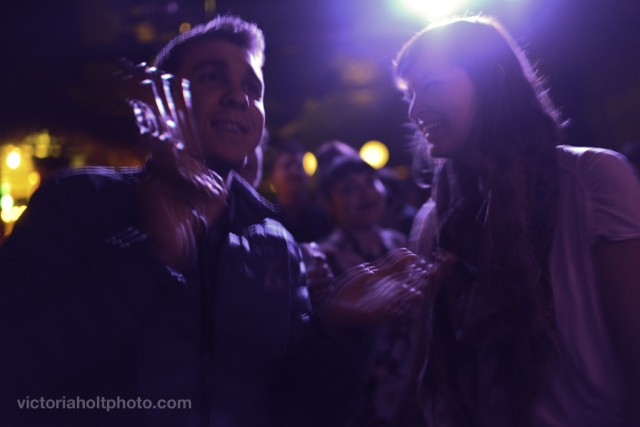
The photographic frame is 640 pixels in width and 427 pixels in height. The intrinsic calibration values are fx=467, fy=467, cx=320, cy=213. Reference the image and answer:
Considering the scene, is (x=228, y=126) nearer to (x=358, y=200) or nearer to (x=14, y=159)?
(x=14, y=159)

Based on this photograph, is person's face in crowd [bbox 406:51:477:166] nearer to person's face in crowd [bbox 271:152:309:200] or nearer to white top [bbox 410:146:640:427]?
white top [bbox 410:146:640:427]

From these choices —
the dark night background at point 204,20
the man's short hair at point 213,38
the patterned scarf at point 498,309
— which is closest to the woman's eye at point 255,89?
the man's short hair at point 213,38

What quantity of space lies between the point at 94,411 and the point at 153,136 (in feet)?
2.12

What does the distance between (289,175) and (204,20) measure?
1915mm

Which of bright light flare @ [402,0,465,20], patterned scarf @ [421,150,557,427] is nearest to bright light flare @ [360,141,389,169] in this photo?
bright light flare @ [402,0,465,20]

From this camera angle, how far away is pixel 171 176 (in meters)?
1.07

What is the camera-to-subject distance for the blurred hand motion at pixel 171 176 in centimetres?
102

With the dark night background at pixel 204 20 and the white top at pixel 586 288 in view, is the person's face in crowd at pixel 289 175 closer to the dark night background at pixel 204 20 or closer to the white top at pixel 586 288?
the dark night background at pixel 204 20

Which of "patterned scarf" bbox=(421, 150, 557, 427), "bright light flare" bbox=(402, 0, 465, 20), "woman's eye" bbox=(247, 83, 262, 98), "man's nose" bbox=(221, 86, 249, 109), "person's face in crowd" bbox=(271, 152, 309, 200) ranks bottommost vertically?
"patterned scarf" bbox=(421, 150, 557, 427)

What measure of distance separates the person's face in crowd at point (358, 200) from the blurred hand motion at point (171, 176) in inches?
63.6

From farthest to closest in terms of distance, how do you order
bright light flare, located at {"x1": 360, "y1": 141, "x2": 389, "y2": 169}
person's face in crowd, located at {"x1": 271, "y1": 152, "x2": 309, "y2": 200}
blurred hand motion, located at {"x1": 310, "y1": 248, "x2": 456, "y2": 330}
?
bright light flare, located at {"x1": 360, "y1": 141, "x2": 389, "y2": 169}
person's face in crowd, located at {"x1": 271, "y1": 152, "x2": 309, "y2": 200}
blurred hand motion, located at {"x1": 310, "y1": 248, "x2": 456, "y2": 330}

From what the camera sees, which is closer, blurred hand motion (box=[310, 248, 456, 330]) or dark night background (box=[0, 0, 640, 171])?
blurred hand motion (box=[310, 248, 456, 330])

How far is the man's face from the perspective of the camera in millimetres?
1265

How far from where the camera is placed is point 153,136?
1.12 metres
